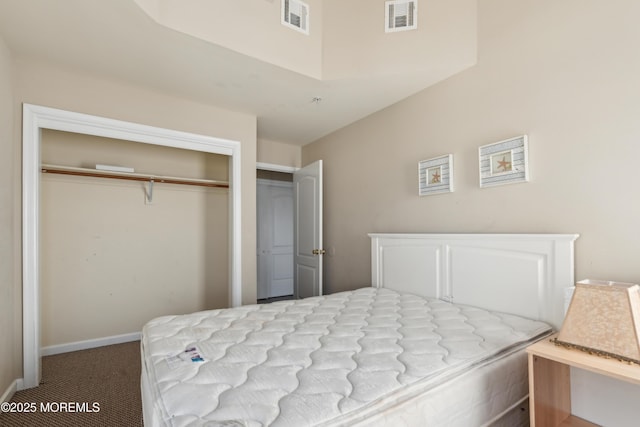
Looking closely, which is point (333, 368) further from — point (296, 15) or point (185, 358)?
point (296, 15)

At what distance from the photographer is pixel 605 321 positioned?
3.76 ft

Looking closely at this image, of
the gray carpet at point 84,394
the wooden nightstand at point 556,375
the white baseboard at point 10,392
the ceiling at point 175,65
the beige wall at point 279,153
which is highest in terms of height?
the ceiling at point 175,65

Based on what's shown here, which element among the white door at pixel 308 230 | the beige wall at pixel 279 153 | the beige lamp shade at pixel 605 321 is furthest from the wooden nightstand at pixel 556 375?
the beige wall at pixel 279 153

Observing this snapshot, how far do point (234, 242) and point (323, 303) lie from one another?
4.20ft

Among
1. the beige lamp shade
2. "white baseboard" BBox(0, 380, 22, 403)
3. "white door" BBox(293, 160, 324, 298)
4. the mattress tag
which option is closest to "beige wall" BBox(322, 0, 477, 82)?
"white door" BBox(293, 160, 324, 298)

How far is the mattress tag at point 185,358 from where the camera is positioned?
1.19m

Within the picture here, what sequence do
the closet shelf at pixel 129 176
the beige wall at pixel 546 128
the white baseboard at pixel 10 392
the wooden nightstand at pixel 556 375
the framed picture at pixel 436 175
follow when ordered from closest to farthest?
the wooden nightstand at pixel 556 375
the beige wall at pixel 546 128
the white baseboard at pixel 10 392
the framed picture at pixel 436 175
the closet shelf at pixel 129 176

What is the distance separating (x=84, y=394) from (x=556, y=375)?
9.40ft

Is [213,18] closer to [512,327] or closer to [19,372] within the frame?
[512,327]

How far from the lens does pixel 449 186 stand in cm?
233

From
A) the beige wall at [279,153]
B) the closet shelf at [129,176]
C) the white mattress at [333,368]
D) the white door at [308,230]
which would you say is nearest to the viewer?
the white mattress at [333,368]

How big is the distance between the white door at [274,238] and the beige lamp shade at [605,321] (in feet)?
13.7

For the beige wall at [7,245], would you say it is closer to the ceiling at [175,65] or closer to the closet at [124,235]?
the ceiling at [175,65]

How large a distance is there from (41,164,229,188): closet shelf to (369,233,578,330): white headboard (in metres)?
2.04
